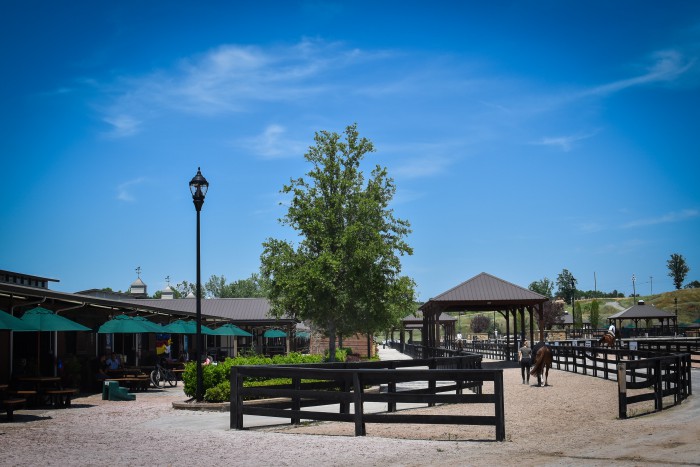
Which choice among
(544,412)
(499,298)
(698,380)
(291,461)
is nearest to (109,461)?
(291,461)

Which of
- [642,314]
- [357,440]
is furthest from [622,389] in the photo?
[642,314]

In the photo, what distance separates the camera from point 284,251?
31422 millimetres

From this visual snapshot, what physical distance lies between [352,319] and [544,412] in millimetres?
16178

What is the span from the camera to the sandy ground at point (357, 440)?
9.75 meters

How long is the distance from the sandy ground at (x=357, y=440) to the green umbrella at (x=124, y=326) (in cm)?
639

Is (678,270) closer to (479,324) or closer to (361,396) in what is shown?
(479,324)

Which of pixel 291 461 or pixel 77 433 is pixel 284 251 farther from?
pixel 291 461

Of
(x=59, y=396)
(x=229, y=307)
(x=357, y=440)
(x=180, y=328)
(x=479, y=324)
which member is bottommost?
(x=479, y=324)

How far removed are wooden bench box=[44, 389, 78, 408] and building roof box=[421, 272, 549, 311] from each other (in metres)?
22.4

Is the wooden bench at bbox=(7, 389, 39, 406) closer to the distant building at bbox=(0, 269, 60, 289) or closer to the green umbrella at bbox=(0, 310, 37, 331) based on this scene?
the green umbrella at bbox=(0, 310, 37, 331)

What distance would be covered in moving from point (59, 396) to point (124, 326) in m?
4.93

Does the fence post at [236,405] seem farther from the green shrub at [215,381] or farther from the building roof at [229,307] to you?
the building roof at [229,307]

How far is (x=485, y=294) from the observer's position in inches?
1518

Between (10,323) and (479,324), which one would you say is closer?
(10,323)
